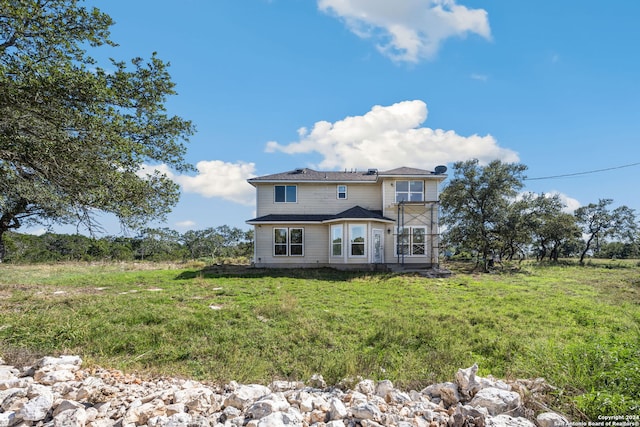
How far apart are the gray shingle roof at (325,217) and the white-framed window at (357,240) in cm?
63

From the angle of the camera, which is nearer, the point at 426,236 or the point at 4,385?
the point at 4,385

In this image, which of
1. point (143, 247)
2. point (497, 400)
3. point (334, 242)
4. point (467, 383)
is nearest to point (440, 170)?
point (334, 242)

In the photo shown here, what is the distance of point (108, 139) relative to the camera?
22.3ft

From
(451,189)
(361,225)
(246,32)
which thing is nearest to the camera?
(246,32)

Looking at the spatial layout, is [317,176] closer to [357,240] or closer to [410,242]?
[357,240]

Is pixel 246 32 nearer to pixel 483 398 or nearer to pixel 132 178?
pixel 132 178

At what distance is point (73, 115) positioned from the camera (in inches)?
257

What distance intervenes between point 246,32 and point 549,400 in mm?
10272

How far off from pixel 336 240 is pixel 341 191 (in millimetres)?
3146

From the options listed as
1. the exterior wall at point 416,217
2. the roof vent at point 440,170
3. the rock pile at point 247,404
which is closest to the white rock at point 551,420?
the rock pile at point 247,404

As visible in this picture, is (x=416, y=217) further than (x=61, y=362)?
Yes

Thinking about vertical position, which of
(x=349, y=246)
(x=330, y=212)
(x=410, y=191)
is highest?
(x=410, y=191)

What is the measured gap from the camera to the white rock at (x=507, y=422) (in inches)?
107

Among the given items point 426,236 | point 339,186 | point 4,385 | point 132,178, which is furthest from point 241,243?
point 4,385
